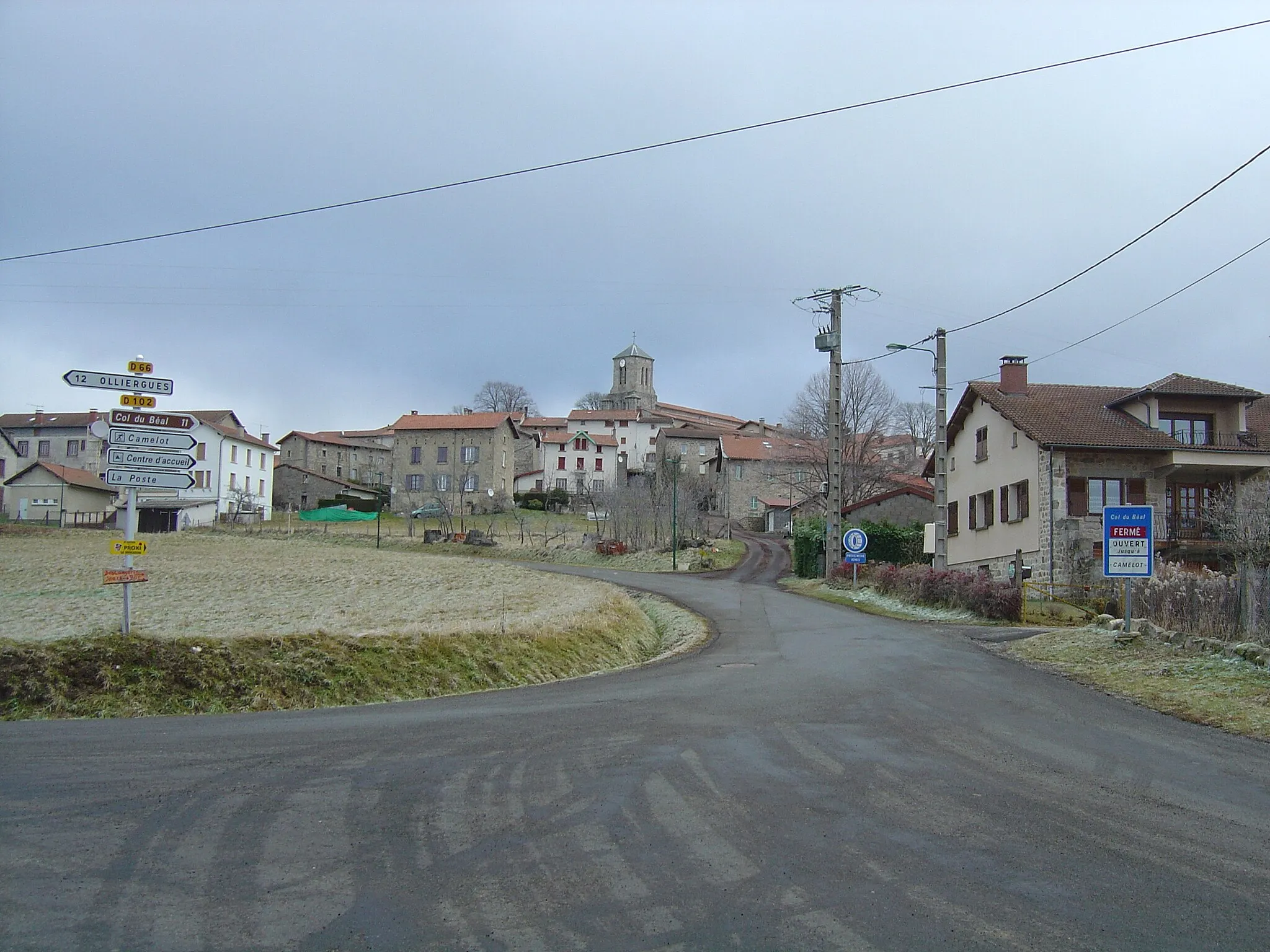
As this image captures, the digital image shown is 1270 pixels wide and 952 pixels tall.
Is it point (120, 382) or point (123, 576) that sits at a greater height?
point (120, 382)

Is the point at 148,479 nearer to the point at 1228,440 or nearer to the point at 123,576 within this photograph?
the point at 123,576

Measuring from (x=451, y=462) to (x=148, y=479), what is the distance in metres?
70.9

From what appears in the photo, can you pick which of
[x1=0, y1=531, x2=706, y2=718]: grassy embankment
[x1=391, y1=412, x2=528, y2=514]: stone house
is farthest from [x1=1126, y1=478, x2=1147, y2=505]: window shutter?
[x1=391, y1=412, x2=528, y2=514]: stone house

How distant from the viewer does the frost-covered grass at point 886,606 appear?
25641 millimetres

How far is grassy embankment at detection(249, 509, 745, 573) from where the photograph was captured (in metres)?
55.0

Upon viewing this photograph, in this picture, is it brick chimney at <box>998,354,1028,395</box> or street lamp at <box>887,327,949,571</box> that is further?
brick chimney at <box>998,354,1028,395</box>

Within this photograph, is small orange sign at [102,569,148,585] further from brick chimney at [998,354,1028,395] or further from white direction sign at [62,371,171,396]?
brick chimney at [998,354,1028,395]

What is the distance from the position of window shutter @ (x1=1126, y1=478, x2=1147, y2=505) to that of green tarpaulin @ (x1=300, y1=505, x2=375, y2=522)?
55.6 metres

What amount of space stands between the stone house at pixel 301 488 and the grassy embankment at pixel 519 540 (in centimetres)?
827

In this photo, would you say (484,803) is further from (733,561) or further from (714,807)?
(733,561)

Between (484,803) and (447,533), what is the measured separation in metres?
59.2

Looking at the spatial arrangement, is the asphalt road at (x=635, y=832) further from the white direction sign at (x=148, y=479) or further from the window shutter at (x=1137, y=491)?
the window shutter at (x=1137, y=491)

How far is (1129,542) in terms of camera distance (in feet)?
53.8

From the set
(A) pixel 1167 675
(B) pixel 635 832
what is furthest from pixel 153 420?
(A) pixel 1167 675
